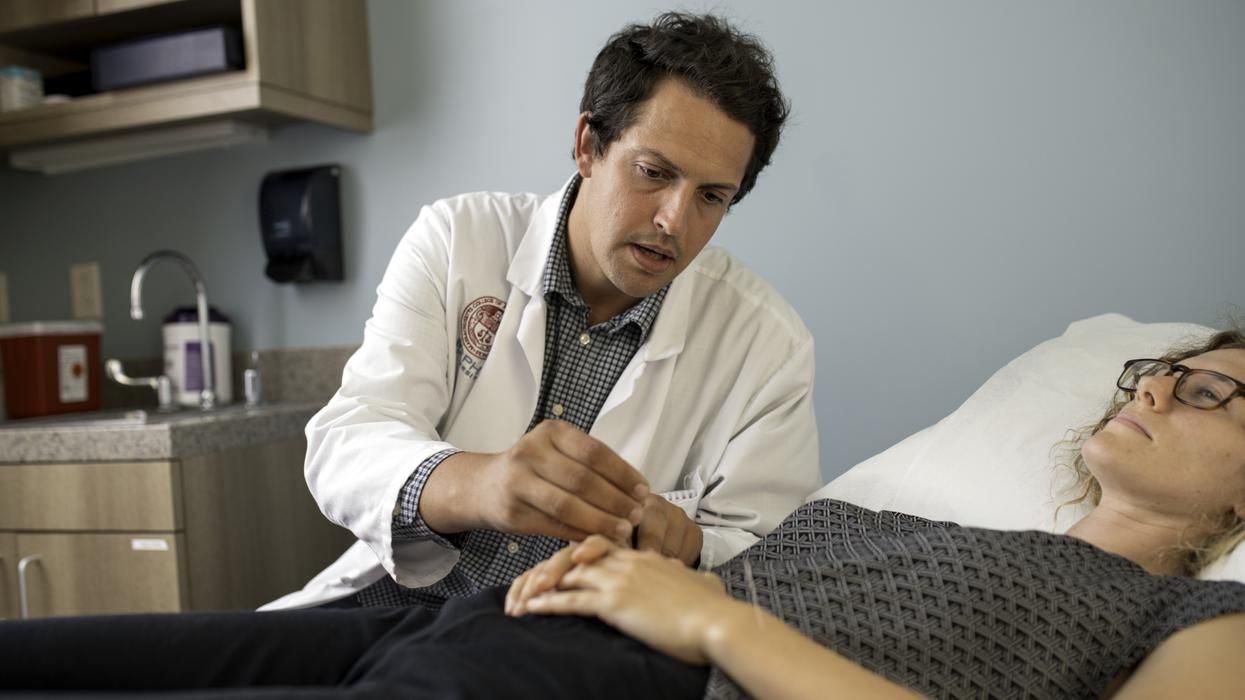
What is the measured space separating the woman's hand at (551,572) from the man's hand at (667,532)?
13 centimetres

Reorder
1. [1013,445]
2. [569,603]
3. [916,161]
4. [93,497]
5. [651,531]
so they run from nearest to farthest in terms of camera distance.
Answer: [569,603], [651,531], [1013,445], [916,161], [93,497]

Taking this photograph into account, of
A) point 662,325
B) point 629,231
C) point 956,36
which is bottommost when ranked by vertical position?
point 662,325

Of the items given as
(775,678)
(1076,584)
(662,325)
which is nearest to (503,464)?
(775,678)

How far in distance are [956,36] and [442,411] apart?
1129mm

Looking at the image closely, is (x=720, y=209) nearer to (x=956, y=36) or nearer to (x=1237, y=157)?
(x=956, y=36)

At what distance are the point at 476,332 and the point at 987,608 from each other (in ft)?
2.65

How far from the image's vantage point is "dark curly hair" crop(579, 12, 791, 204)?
1.35m

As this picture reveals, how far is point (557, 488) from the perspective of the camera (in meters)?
1.02

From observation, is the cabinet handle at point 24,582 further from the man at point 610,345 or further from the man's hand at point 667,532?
the man's hand at point 667,532

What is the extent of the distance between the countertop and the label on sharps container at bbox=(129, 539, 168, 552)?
16 cm

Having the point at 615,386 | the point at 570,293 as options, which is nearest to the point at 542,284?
the point at 570,293

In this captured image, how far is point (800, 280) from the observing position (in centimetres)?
197

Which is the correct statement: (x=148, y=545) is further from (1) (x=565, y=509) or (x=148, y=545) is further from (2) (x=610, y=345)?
(1) (x=565, y=509)

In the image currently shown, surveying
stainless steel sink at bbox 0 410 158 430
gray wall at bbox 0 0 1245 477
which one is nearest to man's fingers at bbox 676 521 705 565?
gray wall at bbox 0 0 1245 477
